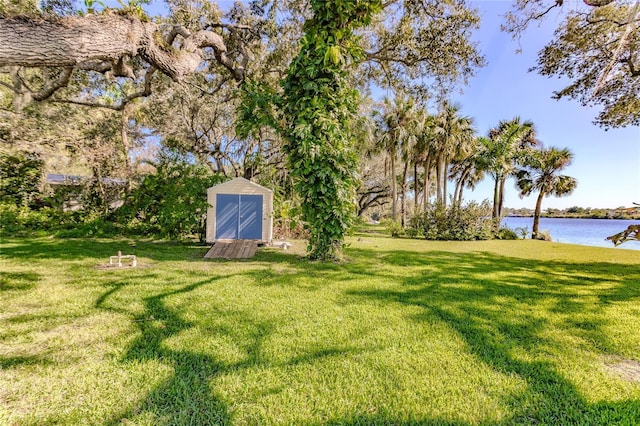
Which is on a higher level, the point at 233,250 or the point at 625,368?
the point at 233,250

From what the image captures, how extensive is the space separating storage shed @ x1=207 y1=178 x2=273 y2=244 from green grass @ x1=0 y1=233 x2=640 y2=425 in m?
3.82

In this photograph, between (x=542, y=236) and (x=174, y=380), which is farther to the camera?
(x=542, y=236)

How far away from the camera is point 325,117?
19.7 ft

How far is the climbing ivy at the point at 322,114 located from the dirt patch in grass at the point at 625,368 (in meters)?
4.65

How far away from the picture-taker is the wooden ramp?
7.09 m

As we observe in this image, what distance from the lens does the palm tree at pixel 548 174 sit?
17.6 meters

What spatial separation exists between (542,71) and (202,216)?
12.1 m

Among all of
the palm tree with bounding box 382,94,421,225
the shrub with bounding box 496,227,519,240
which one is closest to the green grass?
the shrub with bounding box 496,227,519,240

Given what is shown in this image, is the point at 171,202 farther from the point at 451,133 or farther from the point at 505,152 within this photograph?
the point at 505,152

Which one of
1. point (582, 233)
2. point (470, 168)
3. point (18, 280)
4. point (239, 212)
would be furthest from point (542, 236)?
point (18, 280)

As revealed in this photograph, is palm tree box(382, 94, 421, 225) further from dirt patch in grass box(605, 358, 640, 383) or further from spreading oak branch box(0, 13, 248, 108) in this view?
dirt patch in grass box(605, 358, 640, 383)

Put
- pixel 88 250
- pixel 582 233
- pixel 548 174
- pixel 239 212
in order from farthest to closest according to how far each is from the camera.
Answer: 1. pixel 582 233
2. pixel 548 174
3. pixel 239 212
4. pixel 88 250

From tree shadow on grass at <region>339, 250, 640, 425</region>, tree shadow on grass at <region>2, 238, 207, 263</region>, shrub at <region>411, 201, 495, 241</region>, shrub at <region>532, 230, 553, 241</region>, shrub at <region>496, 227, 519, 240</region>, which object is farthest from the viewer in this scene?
shrub at <region>532, 230, 553, 241</region>

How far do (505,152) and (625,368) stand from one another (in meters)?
18.3
